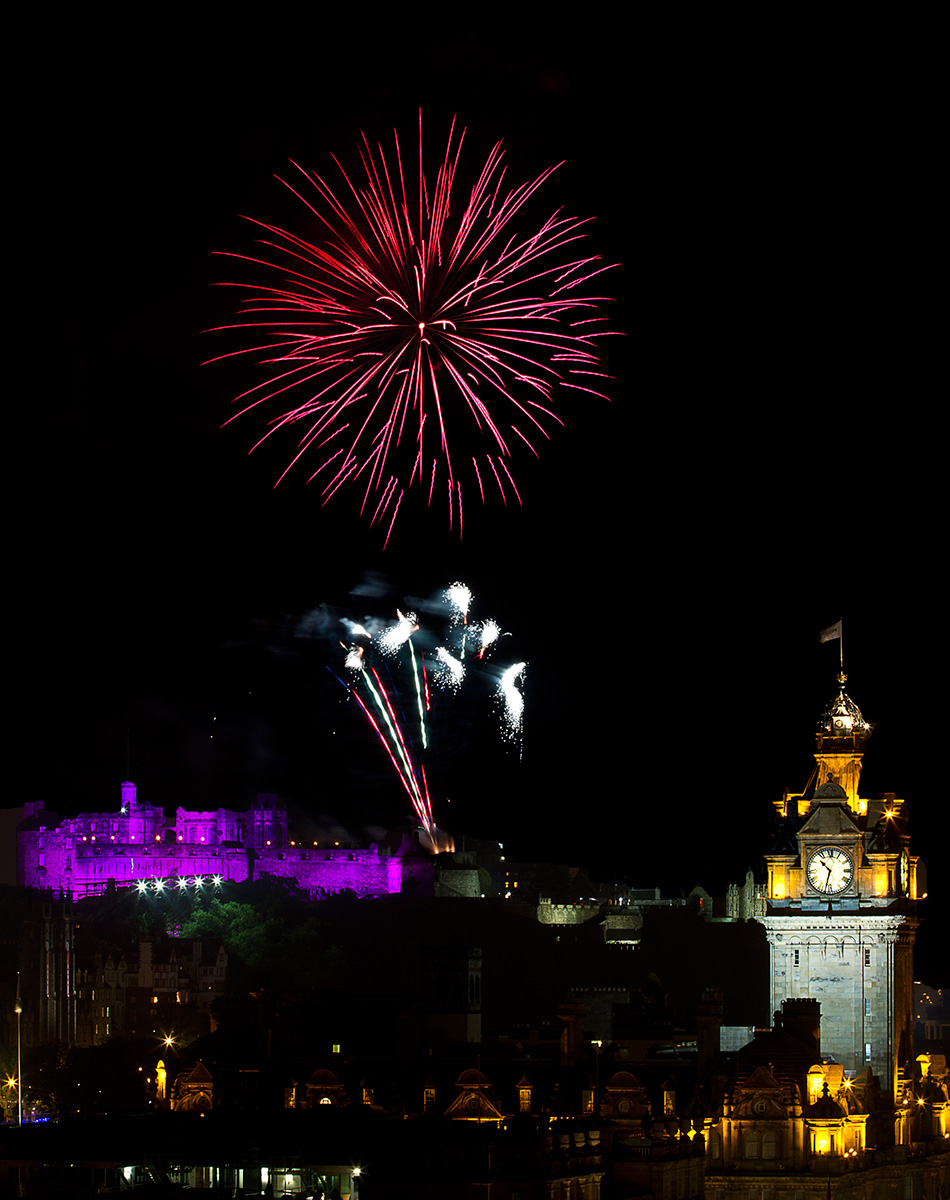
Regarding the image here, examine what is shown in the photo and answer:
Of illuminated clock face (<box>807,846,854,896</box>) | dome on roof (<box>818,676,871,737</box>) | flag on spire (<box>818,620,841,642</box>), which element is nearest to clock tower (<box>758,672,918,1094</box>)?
illuminated clock face (<box>807,846,854,896</box>)

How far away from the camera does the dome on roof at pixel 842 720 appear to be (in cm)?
7444

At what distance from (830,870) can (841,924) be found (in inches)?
58.6

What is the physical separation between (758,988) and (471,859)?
33.3 metres

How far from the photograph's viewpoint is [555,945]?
492 ft

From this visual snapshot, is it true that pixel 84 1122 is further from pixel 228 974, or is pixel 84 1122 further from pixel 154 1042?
pixel 228 974

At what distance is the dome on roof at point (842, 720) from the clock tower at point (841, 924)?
7.75 feet

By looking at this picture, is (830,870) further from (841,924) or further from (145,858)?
(145,858)

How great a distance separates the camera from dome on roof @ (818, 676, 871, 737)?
7444cm

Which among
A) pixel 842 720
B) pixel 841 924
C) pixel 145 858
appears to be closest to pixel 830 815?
pixel 841 924

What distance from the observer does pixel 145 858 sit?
171500 mm

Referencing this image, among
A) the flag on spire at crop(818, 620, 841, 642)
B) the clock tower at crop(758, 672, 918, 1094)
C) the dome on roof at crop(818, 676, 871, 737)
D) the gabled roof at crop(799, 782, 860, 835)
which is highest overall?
the flag on spire at crop(818, 620, 841, 642)

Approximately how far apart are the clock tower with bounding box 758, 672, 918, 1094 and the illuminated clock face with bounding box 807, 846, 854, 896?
27 millimetres

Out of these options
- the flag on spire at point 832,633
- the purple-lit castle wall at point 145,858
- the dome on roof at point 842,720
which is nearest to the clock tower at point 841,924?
the dome on roof at point 842,720

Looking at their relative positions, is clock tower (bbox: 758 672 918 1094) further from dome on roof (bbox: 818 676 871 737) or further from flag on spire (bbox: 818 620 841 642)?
flag on spire (bbox: 818 620 841 642)
